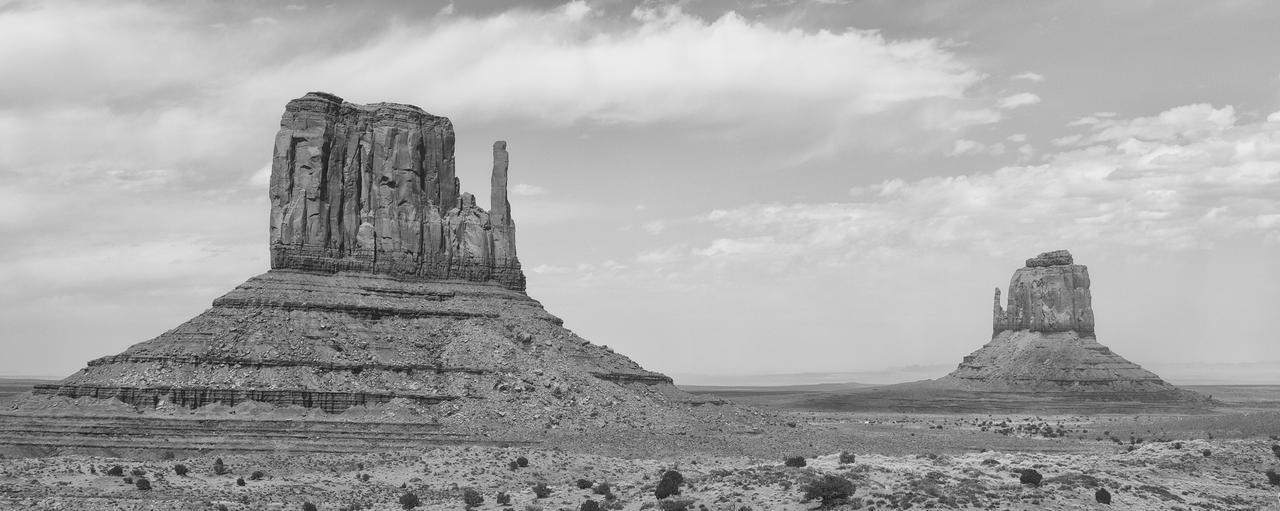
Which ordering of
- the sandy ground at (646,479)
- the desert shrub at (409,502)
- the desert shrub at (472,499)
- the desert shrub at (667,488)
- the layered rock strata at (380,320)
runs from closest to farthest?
the sandy ground at (646,479), the desert shrub at (667,488), the desert shrub at (409,502), the desert shrub at (472,499), the layered rock strata at (380,320)

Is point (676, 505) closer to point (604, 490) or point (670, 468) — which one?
point (604, 490)

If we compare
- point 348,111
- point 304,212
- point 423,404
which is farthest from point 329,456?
point 348,111

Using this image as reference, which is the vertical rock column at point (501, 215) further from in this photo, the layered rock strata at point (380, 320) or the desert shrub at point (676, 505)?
the desert shrub at point (676, 505)

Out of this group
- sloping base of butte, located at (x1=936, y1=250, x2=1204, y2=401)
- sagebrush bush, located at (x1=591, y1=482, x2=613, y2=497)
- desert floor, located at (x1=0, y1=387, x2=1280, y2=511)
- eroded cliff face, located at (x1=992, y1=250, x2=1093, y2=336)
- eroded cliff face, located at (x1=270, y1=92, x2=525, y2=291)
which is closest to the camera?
desert floor, located at (x1=0, y1=387, x2=1280, y2=511)

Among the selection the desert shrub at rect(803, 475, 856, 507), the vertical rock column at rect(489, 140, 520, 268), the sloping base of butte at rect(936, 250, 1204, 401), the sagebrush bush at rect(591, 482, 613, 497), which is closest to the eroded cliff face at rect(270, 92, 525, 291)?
the vertical rock column at rect(489, 140, 520, 268)

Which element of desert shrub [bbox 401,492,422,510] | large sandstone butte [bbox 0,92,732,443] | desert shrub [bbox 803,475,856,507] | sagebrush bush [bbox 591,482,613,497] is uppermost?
large sandstone butte [bbox 0,92,732,443]

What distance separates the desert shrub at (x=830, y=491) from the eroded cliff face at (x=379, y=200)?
47822 millimetres

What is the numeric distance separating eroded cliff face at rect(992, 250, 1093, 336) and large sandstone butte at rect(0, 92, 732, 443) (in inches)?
4023

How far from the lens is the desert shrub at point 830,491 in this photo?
51.0m

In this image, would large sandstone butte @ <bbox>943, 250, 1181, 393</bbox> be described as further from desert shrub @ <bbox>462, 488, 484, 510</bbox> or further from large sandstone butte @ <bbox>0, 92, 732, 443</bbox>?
desert shrub @ <bbox>462, 488, 484, 510</bbox>

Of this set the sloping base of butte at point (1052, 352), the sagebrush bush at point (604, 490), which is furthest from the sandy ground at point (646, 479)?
the sloping base of butte at point (1052, 352)

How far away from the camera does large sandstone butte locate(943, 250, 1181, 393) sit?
16950 cm

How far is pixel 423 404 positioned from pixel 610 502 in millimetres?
26627

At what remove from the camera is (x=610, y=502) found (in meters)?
58.5
